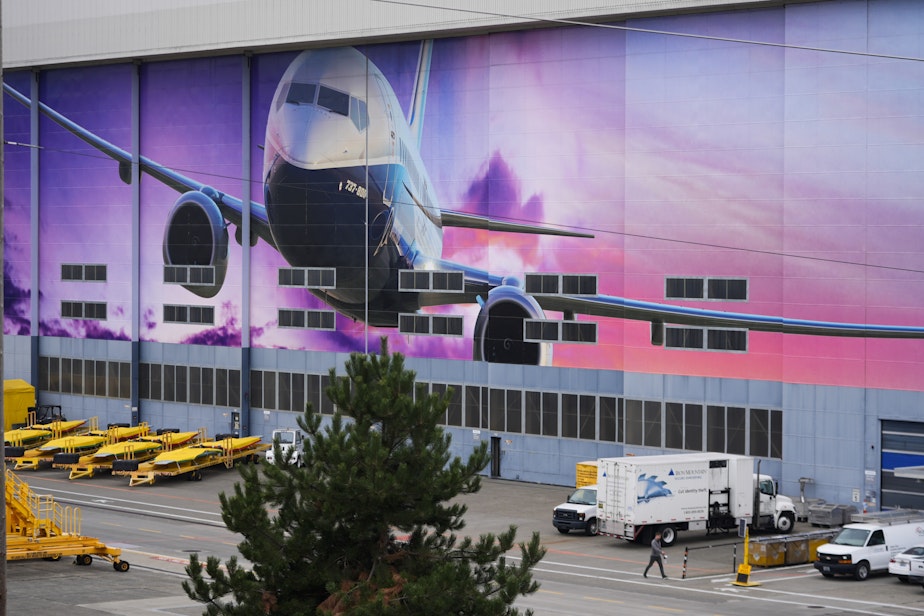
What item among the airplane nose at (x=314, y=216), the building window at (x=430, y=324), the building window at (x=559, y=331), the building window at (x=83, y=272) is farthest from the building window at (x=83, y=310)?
the building window at (x=559, y=331)

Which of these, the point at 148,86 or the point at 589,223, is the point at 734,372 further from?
the point at 148,86

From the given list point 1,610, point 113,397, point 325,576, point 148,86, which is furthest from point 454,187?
point 1,610

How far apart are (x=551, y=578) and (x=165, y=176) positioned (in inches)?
1589

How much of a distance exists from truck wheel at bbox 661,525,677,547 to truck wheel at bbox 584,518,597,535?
329 cm

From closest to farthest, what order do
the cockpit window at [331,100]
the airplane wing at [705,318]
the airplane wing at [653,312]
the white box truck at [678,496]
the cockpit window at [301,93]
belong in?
the white box truck at [678,496] < the airplane wing at [705,318] < the airplane wing at [653,312] < the cockpit window at [331,100] < the cockpit window at [301,93]

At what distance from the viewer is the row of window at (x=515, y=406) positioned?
53875 mm

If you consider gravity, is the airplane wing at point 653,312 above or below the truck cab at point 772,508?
above

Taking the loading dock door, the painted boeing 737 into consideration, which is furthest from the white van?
the loading dock door

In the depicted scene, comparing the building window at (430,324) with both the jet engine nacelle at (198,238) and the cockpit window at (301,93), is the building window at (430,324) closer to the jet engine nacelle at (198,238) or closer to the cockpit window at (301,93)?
the cockpit window at (301,93)

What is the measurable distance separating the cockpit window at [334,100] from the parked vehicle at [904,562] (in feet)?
115

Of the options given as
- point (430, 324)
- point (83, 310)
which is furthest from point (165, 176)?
point (430, 324)

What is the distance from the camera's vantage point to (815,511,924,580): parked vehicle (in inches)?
1594

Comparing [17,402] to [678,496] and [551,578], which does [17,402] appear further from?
[551,578]

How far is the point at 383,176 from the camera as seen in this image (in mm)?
63844
